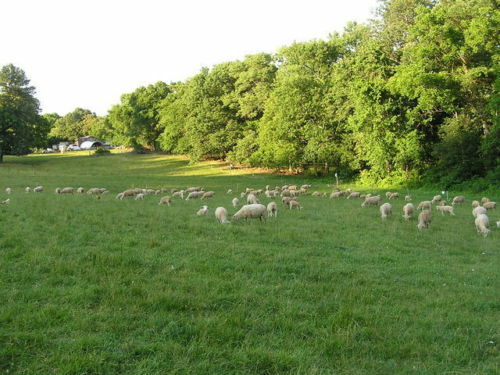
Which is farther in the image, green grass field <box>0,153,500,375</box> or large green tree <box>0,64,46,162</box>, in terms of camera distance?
large green tree <box>0,64,46,162</box>

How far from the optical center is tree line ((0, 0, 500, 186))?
3188cm

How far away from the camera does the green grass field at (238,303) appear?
16.5ft

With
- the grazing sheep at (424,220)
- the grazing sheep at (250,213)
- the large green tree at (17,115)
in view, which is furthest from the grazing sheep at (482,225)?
the large green tree at (17,115)

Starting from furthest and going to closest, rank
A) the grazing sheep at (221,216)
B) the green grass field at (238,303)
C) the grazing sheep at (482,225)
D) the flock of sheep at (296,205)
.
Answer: the flock of sheep at (296,205) < the grazing sheep at (482,225) < the grazing sheep at (221,216) < the green grass field at (238,303)

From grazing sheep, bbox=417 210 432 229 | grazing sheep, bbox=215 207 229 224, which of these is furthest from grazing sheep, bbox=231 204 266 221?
grazing sheep, bbox=417 210 432 229

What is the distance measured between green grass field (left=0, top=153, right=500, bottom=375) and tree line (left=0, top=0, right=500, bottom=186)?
74.4ft

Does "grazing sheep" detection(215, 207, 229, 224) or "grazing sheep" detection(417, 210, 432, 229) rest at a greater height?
"grazing sheep" detection(215, 207, 229, 224)

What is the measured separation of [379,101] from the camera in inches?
1426

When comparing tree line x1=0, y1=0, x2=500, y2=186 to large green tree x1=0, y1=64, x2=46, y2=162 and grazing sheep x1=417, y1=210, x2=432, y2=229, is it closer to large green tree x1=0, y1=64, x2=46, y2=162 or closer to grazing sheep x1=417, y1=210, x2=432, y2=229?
grazing sheep x1=417, y1=210, x2=432, y2=229

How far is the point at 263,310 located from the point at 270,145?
42105 millimetres

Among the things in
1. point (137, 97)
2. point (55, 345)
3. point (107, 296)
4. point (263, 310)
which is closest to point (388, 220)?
point (263, 310)

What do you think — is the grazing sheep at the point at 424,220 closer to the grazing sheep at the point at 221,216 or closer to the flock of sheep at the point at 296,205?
the flock of sheep at the point at 296,205

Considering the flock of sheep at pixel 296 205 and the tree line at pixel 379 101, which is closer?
the flock of sheep at pixel 296 205

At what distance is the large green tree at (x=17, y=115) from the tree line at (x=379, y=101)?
2795 centimetres
